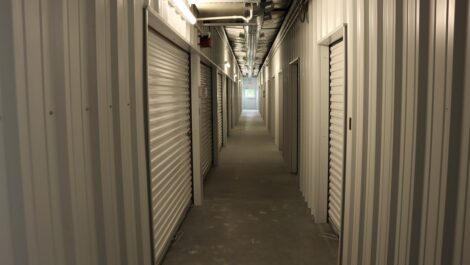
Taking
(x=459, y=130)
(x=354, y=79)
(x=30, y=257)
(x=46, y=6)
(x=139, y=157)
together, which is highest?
(x=46, y=6)

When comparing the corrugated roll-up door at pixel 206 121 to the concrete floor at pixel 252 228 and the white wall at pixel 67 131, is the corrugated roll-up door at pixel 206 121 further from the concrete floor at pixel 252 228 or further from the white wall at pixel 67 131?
the white wall at pixel 67 131

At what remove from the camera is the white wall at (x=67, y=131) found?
1.08m

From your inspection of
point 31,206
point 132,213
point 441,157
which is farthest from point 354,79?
point 31,206

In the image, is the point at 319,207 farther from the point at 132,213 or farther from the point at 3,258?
the point at 3,258

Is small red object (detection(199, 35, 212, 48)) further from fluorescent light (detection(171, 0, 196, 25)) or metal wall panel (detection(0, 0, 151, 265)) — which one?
metal wall panel (detection(0, 0, 151, 265))

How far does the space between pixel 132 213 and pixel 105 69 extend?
90cm

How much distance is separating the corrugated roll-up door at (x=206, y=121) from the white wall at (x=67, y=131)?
151 inches

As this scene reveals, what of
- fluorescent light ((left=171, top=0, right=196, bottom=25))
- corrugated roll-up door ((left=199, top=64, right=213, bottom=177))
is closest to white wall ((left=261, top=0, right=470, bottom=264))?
fluorescent light ((left=171, top=0, right=196, bottom=25))

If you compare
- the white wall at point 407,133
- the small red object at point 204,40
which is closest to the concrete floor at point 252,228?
the white wall at point 407,133

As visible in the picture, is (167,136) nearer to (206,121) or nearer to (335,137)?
(335,137)

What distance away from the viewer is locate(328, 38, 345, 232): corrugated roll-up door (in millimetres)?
3523

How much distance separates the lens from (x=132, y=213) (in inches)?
84.4

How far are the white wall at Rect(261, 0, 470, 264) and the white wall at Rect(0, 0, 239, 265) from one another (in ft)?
4.66

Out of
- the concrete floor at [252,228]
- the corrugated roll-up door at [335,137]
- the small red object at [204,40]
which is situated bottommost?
the concrete floor at [252,228]
